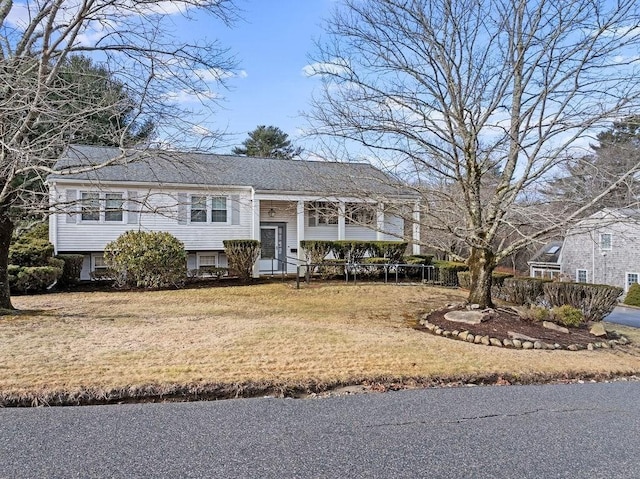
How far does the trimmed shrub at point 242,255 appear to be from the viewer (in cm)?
1477

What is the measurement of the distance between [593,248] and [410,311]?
2128 centimetres

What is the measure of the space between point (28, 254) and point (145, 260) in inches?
117

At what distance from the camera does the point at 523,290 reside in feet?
38.9

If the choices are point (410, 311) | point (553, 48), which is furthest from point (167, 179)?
point (553, 48)

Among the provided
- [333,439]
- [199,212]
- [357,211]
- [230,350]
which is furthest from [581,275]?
[333,439]

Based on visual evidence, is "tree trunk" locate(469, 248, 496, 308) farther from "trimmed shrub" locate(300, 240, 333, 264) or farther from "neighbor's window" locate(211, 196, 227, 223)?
"neighbor's window" locate(211, 196, 227, 223)

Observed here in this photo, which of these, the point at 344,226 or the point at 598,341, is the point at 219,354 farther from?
the point at 344,226

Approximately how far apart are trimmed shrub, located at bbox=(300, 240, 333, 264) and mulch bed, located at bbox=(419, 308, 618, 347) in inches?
281

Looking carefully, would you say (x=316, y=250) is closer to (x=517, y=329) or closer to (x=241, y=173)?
(x=241, y=173)

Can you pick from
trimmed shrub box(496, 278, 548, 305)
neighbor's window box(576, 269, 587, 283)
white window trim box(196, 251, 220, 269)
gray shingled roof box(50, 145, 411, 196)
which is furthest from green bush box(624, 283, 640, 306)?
white window trim box(196, 251, 220, 269)

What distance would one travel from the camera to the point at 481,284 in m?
9.82

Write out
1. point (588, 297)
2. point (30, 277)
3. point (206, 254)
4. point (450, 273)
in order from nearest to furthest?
point (588, 297) < point (30, 277) < point (450, 273) < point (206, 254)

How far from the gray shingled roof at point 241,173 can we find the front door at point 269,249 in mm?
1862

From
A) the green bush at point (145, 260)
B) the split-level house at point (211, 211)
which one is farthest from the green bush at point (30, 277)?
the split-level house at point (211, 211)
